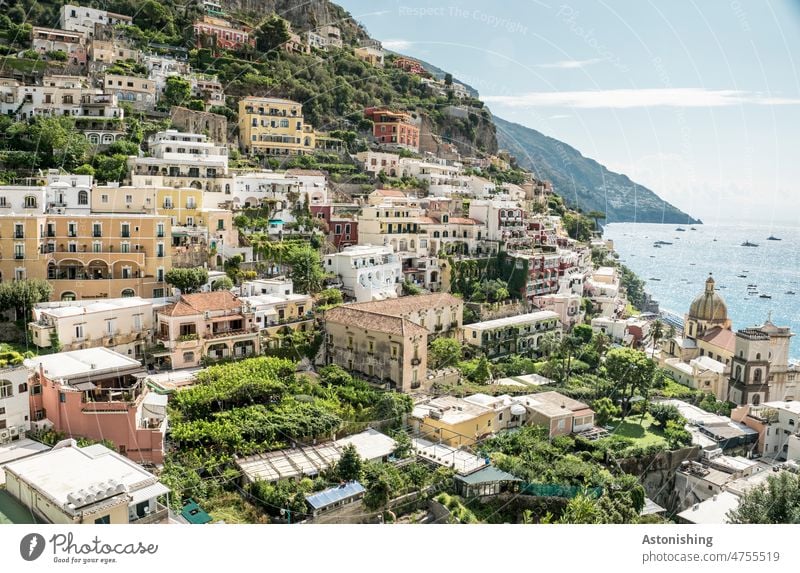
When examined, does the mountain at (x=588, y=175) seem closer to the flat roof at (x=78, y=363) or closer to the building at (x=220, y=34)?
the flat roof at (x=78, y=363)

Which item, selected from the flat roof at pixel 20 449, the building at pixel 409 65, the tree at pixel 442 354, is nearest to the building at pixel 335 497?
→ the flat roof at pixel 20 449

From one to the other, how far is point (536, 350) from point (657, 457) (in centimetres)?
338

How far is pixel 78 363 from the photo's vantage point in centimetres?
579

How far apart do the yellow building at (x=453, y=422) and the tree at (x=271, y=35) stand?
37.8ft

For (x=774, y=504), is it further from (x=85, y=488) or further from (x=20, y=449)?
(x=20, y=449)

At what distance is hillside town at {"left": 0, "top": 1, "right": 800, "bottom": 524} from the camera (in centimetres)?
527

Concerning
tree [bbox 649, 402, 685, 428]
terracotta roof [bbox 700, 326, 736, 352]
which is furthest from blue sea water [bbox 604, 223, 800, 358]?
tree [bbox 649, 402, 685, 428]

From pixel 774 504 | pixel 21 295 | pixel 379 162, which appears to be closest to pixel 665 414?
pixel 774 504

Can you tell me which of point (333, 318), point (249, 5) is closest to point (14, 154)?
point (333, 318)

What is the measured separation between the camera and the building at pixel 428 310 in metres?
8.57

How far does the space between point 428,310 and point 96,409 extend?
491 cm

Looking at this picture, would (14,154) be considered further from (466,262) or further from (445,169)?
(445,169)

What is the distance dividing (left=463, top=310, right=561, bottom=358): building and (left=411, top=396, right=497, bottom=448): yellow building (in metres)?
2.76

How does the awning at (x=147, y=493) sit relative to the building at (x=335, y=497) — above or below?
above
